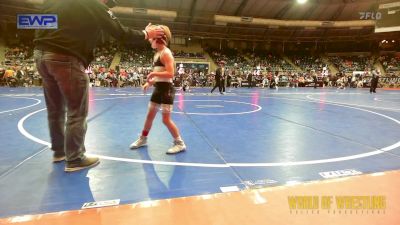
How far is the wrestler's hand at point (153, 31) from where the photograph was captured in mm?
3195

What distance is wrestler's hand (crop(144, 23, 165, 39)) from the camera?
10.5 ft

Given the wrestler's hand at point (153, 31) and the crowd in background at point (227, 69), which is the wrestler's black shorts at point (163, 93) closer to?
the wrestler's hand at point (153, 31)

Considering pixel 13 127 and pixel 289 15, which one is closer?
pixel 13 127

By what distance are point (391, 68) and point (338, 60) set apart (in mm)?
5890

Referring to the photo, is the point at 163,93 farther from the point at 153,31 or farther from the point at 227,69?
the point at 227,69

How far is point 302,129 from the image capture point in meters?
5.27

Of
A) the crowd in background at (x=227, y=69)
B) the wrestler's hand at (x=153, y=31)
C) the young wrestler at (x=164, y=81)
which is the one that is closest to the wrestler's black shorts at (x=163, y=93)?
the young wrestler at (x=164, y=81)

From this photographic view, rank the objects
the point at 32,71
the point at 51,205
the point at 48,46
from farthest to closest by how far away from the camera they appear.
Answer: the point at 32,71
the point at 48,46
the point at 51,205

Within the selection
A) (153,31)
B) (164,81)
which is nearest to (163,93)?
(164,81)

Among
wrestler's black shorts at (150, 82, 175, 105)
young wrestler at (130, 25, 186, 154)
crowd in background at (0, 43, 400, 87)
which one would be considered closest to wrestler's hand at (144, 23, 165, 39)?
young wrestler at (130, 25, 186, 154)

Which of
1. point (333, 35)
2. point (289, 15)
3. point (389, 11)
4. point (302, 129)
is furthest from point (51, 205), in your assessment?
point (333, 35)

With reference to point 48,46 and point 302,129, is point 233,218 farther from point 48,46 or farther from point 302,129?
point 302,129

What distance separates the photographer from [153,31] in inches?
127

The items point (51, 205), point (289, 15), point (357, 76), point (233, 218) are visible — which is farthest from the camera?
point (289, 15)
